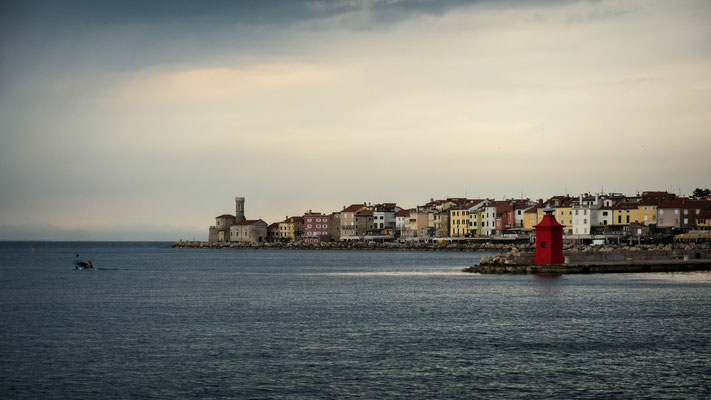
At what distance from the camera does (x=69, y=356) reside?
22.7 m

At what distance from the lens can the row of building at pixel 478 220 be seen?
107938mm

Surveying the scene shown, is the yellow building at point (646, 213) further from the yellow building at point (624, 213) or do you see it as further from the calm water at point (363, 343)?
the calm water at point (363, 343)

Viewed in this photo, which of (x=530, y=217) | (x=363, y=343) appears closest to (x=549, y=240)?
(x=363, y=343)

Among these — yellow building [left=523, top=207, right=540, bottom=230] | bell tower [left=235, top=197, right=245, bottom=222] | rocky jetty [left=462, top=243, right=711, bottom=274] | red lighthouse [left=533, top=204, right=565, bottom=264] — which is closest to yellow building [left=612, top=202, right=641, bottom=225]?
yellow building [left=523, top=207, right=540, bottom=230]

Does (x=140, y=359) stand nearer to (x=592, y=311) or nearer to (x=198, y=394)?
(x=198, y=394)

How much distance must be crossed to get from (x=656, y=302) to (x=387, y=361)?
62.8ft

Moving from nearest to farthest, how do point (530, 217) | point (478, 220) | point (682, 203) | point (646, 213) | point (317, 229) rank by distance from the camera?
point (682, 203) < point (646, 213) < point (530, 217) < point (478, 220) < point (317, 229)

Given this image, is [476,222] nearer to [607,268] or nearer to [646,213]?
[646,213]

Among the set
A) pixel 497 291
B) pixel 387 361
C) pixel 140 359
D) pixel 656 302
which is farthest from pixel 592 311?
pixel 140 359

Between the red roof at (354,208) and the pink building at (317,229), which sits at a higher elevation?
the red roof at (354,208)

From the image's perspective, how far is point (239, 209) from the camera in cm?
17575

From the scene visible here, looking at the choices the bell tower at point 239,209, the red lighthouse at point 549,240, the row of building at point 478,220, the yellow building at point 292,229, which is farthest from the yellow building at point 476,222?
the red lighthouse at point 549,240

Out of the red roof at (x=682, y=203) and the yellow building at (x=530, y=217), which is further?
the yellow building at (x=530, y=217)

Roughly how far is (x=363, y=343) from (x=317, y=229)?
5587 inches
